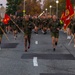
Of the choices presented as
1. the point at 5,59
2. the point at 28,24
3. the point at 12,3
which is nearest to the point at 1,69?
the point at 5,59

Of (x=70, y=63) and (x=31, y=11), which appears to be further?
(x=31, y=11)

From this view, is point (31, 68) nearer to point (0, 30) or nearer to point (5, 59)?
point (5, 59)

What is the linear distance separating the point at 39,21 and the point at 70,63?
25043mm

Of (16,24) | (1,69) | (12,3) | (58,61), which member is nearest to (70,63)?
(58,61)

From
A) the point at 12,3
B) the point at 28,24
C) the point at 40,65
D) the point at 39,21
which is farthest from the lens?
the point at 12,3

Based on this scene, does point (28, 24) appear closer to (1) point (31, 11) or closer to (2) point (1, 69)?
(2) point (1, 69)

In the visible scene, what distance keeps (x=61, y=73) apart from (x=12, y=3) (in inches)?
3284

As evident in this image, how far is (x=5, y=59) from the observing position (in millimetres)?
15188

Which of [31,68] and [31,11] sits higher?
[31,68]

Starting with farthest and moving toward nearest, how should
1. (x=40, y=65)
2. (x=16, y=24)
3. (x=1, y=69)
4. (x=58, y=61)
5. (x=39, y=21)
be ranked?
(x=39, y=21), (x=16, y=24), (x=58, y=61), (x=40, y=65), (x=1, y=69)

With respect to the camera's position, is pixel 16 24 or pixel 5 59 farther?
pixel 16 24

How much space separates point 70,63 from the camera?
553 inches

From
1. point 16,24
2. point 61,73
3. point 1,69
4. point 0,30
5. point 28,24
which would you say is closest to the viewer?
point 61,73

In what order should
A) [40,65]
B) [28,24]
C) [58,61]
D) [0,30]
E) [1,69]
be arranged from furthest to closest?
[0,30]
[28,24]
[58,61]
[40,65]
[1,69]
